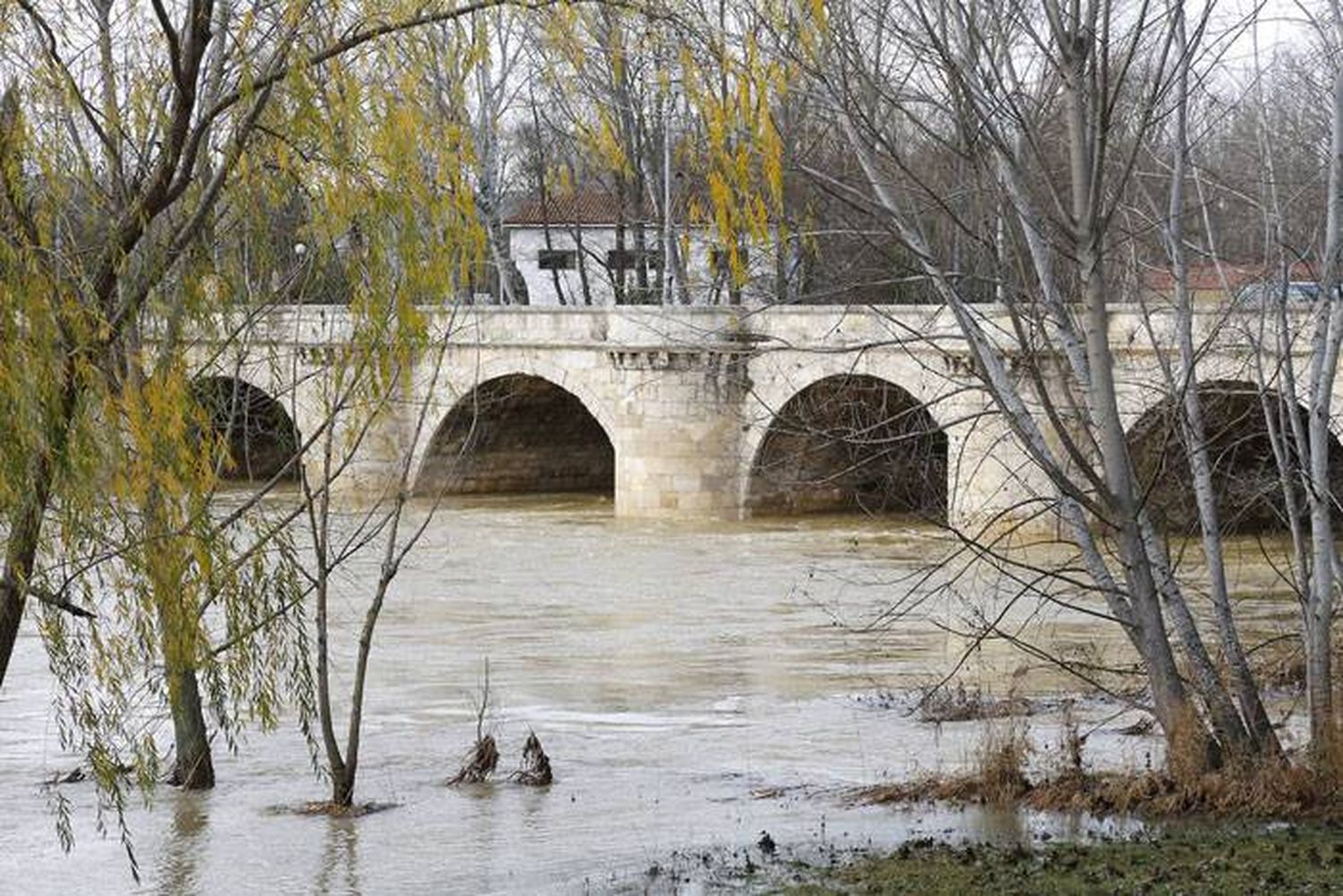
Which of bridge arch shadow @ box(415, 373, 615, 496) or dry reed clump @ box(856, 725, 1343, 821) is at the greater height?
bridge arch shadow @ box(415, 373, 615, 496)

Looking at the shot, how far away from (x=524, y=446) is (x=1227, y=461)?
49.6 feet

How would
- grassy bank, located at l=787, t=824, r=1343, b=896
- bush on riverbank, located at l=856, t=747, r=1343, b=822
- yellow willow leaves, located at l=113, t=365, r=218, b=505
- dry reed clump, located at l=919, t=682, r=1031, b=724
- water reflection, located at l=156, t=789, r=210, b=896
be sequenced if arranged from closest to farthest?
yellow willow leaves, located at l=113, t=365, r=218, b=505
grassy bank, located at l=787, t=824, r=1343, b=896
bush on riverbank, located at l=856, t=747, r=1343, b=822
water reflection, located at l=156, t=789, r=210, b=896
dry reed clump, located at l=919, t=682, r=1031, b=724

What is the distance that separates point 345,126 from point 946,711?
7.57 meters

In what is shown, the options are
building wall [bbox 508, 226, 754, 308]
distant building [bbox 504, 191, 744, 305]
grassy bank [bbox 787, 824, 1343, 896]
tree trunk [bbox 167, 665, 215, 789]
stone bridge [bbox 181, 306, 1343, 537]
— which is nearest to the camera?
grassy bank [bbox 787, 824, 1343, 896]

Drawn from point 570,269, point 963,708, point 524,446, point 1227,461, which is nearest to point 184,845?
point 963,708

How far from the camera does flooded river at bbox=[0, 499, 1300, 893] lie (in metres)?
10.2

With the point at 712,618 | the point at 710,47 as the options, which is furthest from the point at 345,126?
the point at 712,618

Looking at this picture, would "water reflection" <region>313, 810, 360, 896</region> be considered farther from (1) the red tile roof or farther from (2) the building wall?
(1) the red tile roof

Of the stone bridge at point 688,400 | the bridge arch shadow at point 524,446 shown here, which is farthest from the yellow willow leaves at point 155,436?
the bridge arch shadow at point 524,446

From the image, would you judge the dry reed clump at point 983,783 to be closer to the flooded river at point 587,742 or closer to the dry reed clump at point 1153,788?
the dry reed clump at point 1153,788

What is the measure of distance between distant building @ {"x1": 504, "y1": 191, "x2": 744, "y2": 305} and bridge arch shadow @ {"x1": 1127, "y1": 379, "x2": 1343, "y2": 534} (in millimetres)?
8965

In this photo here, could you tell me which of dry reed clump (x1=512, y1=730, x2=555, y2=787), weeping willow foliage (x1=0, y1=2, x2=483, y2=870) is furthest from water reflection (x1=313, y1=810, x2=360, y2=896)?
weeping willow foliage (x1=0, y1=2, x2=483, y2=870)

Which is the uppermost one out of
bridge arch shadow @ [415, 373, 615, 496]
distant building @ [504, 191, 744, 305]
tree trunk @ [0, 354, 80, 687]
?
distant building @ [504, 191, 744, 305]

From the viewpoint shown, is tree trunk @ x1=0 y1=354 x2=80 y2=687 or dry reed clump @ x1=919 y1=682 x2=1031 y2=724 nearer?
tree trunk @ x1=0 y1=354 x2=80 y2=687
